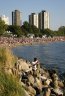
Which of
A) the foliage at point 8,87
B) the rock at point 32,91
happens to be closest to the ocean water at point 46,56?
the rock at point 32,91

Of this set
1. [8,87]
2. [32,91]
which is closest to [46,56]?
[32,91]

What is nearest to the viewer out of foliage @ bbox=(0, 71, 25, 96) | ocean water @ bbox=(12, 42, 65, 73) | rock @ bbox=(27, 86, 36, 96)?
foliage @ bbox=(0, 71, 25, 96)

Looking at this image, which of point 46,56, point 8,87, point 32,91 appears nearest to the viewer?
point 8,87

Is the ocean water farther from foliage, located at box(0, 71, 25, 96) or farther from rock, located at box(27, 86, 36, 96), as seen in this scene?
foliage, located at box(0, 71, 25, 96)

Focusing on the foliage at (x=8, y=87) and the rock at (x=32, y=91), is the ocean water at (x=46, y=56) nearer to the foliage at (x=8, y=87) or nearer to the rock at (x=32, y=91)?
the rock at (x=32, y=91)

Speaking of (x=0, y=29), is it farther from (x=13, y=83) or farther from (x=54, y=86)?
→ (x=13, y=83)

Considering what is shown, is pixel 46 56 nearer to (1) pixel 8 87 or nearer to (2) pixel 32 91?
(2) pixel 32 91

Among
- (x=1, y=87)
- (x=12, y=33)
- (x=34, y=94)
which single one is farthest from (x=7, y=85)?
(x=12, y=33)

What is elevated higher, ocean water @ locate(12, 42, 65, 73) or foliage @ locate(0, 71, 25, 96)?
foliage @ locate(0, 71, 25, 96)

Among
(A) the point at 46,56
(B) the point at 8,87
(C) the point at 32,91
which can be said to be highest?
(B) the point at 8,87

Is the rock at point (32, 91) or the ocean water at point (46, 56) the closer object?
the rock at point (32, 91)

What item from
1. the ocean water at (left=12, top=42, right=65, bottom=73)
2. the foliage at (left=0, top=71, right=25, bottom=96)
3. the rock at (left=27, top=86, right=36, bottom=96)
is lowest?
the ocean water at (left=12, top=42, right=65, bottom=73)

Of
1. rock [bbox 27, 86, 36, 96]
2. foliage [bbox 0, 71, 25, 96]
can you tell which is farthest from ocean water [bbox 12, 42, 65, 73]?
foliage [bbox 0, 71, 25, 96]

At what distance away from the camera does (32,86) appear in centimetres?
1847
